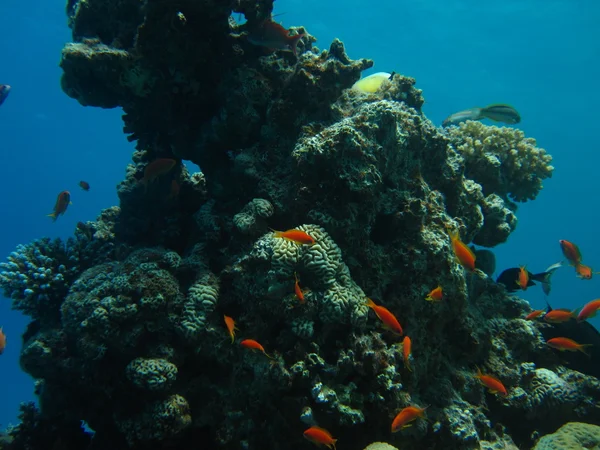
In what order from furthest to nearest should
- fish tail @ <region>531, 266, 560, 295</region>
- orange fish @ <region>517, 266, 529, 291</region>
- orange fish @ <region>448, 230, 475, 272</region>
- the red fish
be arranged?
fish tail @ <region>531, 266, 560, 295</region> → orange fish @ <region>517, 266, 529, 291</region> → the red fish → orange fish @ <region>448, 230, 475, 272</region>

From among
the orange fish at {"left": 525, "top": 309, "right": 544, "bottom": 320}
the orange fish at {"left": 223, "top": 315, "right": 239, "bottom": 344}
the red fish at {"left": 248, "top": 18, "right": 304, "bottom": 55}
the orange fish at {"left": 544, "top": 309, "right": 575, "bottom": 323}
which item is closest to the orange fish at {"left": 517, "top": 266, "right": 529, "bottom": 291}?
the orange fish at {"left": 525, "top": 309, "right": 544, "bottom": 320}

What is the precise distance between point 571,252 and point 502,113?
311 cm

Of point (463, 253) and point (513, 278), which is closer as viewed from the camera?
point (463, 253)

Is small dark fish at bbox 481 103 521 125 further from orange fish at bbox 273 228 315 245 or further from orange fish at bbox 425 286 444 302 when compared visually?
orange fish at bbox 273 228 315 245

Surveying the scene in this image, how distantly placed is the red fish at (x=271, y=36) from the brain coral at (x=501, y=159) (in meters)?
4.00

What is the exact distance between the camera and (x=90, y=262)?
605 cm

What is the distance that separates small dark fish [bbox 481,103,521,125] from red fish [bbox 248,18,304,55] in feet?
15.6

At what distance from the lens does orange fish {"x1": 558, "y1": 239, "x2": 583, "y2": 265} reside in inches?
245

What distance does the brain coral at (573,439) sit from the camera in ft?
14.1

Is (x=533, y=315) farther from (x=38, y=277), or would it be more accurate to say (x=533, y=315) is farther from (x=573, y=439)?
(x=38, y=277)

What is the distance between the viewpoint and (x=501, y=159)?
7.66m

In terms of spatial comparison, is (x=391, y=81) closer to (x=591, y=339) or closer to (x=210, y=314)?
(x=210, y=314)

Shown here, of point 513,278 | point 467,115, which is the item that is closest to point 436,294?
point 513,278

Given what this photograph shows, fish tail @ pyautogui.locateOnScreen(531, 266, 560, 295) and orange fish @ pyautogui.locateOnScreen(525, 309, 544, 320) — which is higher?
fish tail @ pyautogui.locateOnScreen(531, 266, 560, 295)
